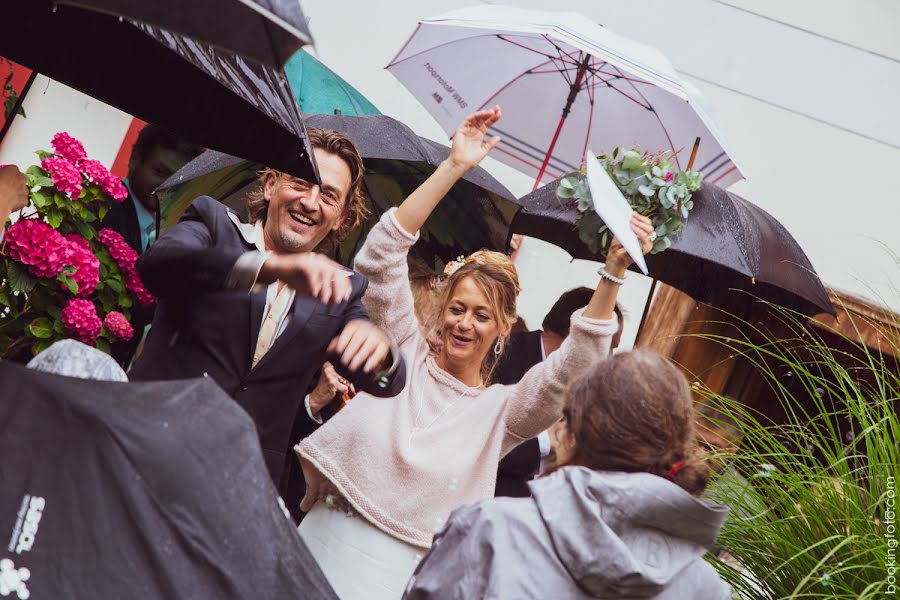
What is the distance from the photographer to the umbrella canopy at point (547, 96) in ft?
16.3

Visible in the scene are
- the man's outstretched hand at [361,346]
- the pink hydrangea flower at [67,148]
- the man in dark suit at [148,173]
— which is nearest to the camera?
the man's outstretched hand at [361,346]

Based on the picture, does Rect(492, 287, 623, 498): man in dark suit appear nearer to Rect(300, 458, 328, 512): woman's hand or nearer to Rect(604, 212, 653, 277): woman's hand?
Rect(604, 212, 653, 277): woman's hand

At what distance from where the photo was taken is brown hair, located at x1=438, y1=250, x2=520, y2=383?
11.6 ft

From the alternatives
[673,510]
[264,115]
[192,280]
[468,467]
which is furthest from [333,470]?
[673,510]

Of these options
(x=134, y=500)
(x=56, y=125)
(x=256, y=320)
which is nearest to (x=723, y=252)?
(x=256, y=320)

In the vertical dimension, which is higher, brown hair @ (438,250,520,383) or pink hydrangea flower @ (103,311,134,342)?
brown hair @ (438,250,520,383)

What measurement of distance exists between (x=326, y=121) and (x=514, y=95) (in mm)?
1289

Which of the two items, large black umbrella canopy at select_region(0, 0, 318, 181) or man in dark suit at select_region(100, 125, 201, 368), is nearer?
large black umbrella canopy at select_region(0, 0, 318, 181)

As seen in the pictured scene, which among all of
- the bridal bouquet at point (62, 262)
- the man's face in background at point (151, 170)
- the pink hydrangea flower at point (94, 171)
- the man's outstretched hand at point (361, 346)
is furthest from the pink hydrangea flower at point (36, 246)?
the man's outstretched hand at point (361, 346)

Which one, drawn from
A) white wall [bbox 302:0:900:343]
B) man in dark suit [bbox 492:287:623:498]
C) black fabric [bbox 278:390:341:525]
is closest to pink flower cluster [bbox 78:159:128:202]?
black fabric [bbox 278:390:341:525]

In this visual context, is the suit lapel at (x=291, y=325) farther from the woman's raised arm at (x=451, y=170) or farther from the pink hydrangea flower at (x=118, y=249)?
the pink hydrangea flower at (x=118, y=249)

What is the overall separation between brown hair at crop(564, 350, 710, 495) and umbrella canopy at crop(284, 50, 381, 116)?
3303mm

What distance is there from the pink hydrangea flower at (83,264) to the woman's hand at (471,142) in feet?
4.45

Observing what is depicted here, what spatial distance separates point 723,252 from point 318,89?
7.61 ft
